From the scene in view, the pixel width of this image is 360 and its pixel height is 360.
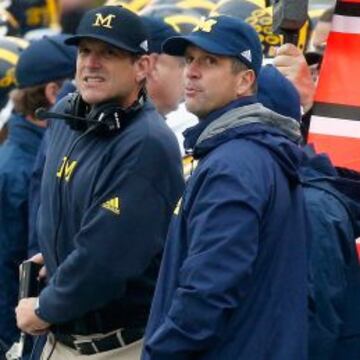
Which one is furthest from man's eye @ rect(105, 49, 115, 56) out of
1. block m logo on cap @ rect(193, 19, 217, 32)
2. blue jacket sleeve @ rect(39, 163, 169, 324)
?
block m logo on cap @ rect(193, 19, 217, 32)

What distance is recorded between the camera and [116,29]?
5258 millimetres

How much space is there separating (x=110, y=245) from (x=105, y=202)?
168 mm

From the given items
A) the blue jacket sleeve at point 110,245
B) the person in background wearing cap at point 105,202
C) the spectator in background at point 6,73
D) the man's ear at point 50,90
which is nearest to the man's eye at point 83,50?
the person in background wearing cap at point 105,202

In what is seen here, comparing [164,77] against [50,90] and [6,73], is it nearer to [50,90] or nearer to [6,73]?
[50,90]

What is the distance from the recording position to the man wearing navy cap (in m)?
4.19

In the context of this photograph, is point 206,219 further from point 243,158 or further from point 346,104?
point 346,104

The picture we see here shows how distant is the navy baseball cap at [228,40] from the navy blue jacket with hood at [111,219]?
633mm

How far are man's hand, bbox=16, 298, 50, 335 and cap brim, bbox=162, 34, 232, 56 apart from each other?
124cm

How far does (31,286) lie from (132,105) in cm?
92

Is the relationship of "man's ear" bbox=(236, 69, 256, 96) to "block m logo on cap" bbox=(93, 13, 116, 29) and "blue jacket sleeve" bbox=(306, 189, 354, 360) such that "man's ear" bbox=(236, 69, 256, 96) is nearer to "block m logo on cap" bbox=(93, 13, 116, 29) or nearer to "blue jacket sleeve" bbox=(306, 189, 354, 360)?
"blue jacket sleeve" bbox=(306, 189, 354, 360)

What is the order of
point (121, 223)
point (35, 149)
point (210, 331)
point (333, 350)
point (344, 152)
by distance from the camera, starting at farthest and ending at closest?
1. point (35, 149)
2. point (344, 152)
3. point (121, 223)
4. point (333, 350)
5. point (210, 331)

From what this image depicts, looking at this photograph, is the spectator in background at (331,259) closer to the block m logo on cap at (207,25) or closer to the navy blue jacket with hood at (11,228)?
the block m logo on cap at (207,25)

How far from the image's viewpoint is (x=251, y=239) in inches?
165

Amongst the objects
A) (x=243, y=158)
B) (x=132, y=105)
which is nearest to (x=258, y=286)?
(x=243, y=158)
